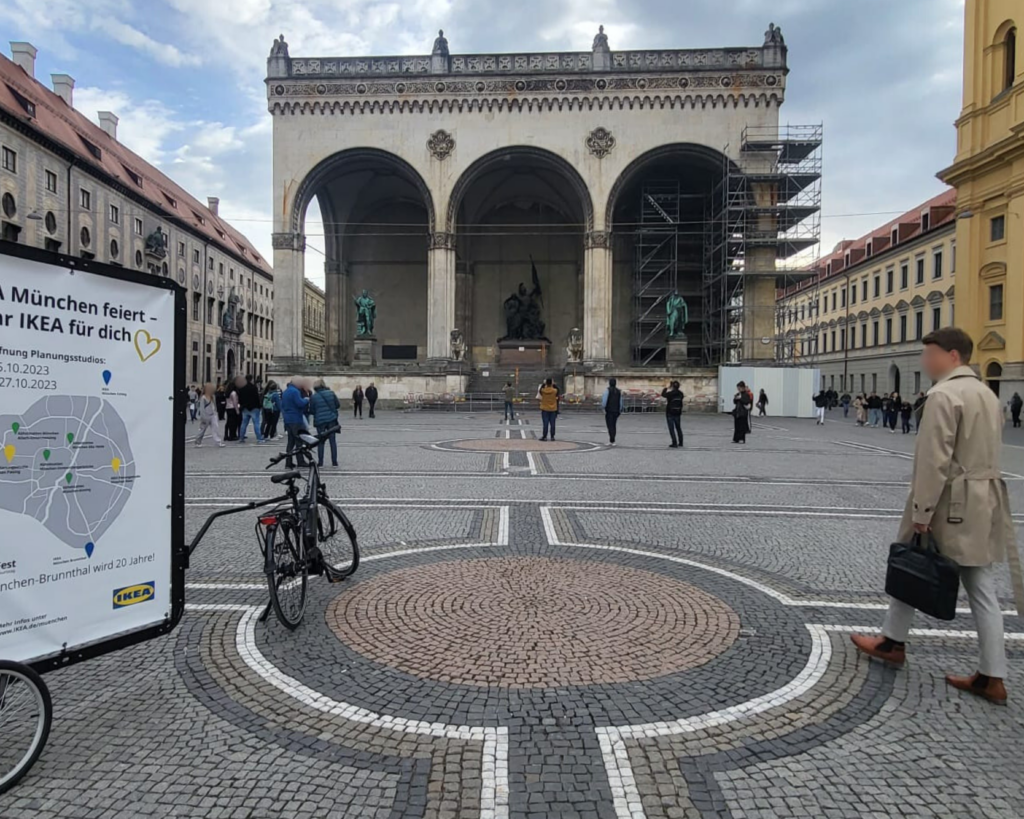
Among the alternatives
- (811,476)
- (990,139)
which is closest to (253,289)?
(990,139)

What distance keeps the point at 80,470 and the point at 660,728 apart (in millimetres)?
2832

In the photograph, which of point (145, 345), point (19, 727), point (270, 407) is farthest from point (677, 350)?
point (19, 727)

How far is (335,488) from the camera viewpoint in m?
9.68

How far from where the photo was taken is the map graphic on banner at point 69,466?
2.64 meters

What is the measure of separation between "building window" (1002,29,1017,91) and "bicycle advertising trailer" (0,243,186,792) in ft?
122

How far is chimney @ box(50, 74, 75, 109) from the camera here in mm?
42844

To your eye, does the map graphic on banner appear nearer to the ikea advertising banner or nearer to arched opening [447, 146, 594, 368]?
the ikea advertising banner

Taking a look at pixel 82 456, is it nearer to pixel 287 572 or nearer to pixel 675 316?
pixel 287 572

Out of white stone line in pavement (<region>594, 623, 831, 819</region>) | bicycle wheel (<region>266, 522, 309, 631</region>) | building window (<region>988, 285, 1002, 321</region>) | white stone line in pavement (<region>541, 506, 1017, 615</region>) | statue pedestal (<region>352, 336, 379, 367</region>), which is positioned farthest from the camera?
statue pedestal (<region>352, 336, 379, 367</region>)

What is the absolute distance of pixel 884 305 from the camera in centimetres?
4859

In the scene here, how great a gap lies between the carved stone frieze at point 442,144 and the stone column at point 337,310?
1103 centimetres

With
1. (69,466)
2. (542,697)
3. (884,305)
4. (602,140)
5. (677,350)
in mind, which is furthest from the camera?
(884,305)

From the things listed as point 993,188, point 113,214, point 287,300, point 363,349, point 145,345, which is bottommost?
point 145,345

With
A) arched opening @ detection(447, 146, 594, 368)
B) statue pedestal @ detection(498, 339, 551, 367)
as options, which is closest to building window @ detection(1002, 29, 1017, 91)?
arched opening @ detection(447, 146, 594, 368)
